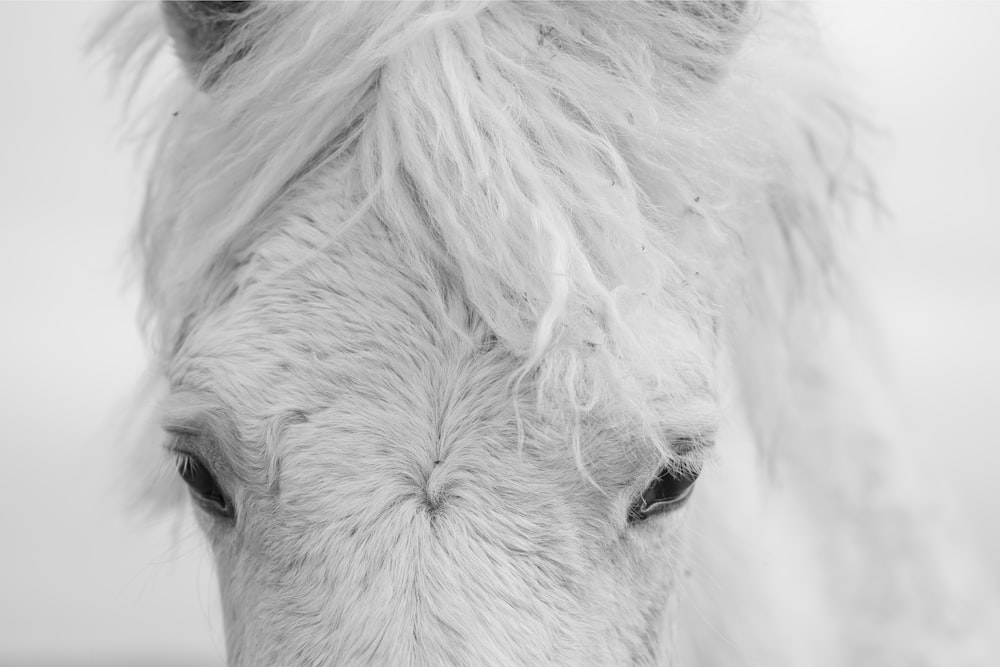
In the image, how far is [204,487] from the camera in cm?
160

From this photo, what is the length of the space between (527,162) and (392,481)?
0.48 meters

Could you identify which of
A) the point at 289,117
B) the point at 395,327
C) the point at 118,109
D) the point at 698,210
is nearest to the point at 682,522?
the point at 698,210

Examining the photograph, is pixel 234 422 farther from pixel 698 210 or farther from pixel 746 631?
pixel 746 631

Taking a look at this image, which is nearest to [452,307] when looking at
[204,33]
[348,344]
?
[348,344]

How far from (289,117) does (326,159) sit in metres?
0.09

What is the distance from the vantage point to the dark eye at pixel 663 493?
4.96ft

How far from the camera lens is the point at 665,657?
67.3 inches

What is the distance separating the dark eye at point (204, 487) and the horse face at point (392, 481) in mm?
48

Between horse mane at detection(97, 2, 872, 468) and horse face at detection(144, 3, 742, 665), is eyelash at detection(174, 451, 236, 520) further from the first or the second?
horse mane at detection(97, 2, 872, 468)

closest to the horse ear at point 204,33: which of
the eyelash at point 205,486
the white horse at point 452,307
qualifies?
the white horse at point 452,307

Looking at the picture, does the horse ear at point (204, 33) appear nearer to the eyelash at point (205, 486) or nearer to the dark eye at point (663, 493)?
the eyelash at point (205, 486)

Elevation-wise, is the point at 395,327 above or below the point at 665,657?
above

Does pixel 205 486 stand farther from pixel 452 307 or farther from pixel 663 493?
pixel 663 493

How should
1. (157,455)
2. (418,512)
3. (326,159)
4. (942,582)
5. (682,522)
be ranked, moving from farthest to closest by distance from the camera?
(942,582) < (157,455) < (682,522) < (326,159) < (418,512)
